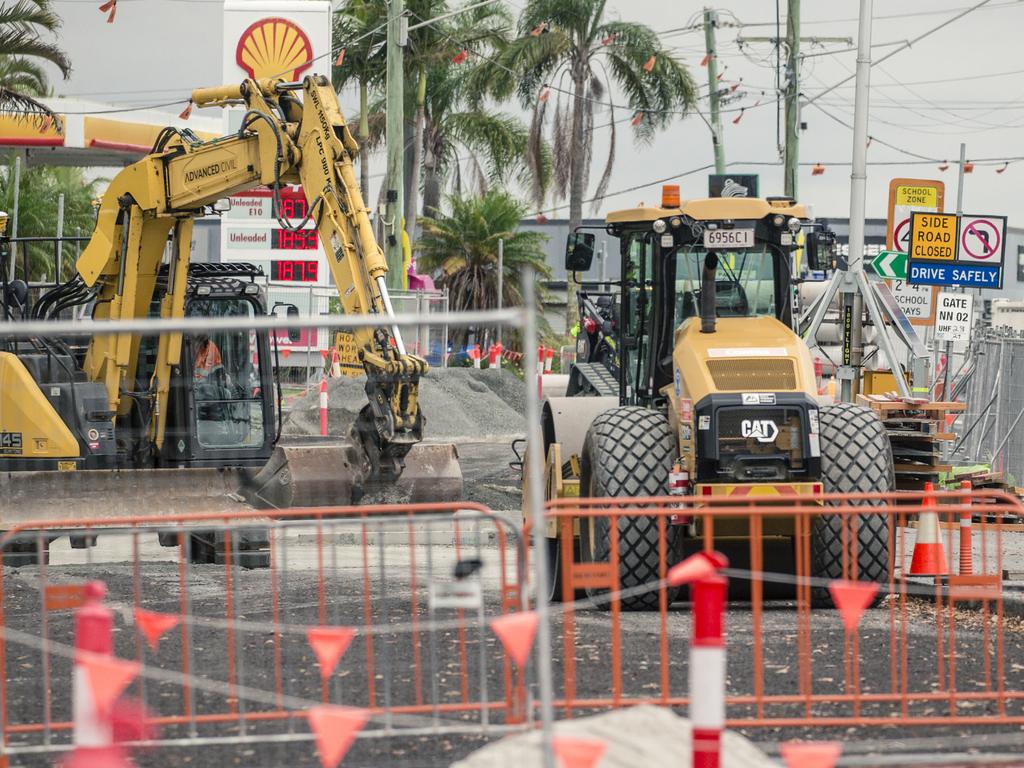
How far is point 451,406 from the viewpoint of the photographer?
103 ft

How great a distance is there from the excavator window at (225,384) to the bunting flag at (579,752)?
1048 centimetres

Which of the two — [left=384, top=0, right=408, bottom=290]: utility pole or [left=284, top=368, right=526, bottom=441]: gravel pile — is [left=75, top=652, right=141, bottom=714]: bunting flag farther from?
[left=384, top=0, right=408, bottom=290]: utility pole

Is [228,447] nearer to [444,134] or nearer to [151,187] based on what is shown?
[151,187]

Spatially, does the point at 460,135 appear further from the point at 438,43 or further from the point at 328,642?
the point at 328,642

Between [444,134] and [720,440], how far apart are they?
1802 inches

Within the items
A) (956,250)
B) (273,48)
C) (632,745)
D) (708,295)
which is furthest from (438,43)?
(632,745)

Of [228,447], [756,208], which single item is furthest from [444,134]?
[756,208]

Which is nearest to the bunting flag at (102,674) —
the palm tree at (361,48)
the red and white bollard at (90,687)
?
the red and white bollard at (90,687)

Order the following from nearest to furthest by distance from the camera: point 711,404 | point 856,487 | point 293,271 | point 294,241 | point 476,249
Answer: point 711,404, point 856,487, point 294,241, point 293,271, point 476,249

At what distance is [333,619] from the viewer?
10.5 meters

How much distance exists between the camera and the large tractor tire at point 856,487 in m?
10.6

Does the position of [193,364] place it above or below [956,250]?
below

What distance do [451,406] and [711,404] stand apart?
21.1m

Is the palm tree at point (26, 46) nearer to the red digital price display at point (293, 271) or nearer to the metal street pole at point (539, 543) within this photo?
the red digital price display at point (293, 271)
